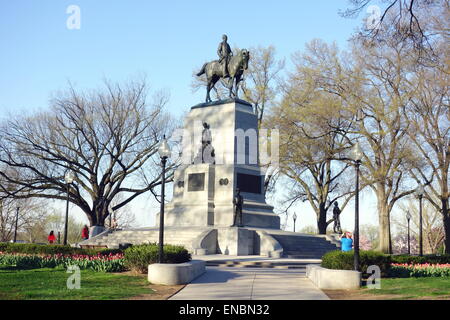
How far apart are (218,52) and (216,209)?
972 centimetres

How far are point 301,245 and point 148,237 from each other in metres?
8.33

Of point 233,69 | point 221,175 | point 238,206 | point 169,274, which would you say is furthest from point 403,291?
point 233,69

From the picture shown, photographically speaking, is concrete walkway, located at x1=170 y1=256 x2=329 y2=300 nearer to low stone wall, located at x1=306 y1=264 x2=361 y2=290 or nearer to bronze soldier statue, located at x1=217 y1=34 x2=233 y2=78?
low stone wall, located at x1=306 y1=264 x2=361 y2=290

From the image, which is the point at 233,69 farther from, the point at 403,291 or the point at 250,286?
the point at 403,291

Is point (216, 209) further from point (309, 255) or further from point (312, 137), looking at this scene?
point (312, 137)

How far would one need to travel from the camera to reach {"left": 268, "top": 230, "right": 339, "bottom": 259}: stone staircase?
1145 inches

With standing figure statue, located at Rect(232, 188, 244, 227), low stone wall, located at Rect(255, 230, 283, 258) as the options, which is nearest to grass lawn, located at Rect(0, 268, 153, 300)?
low stone wall, located at Rect(255, 230, 283, 258)

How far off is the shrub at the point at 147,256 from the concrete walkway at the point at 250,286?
3.18ft

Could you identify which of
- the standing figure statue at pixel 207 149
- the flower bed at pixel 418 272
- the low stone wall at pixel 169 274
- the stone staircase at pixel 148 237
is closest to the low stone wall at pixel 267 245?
the stone staircase at pixel 148 237

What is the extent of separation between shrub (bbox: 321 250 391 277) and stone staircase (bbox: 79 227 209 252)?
1060cm
